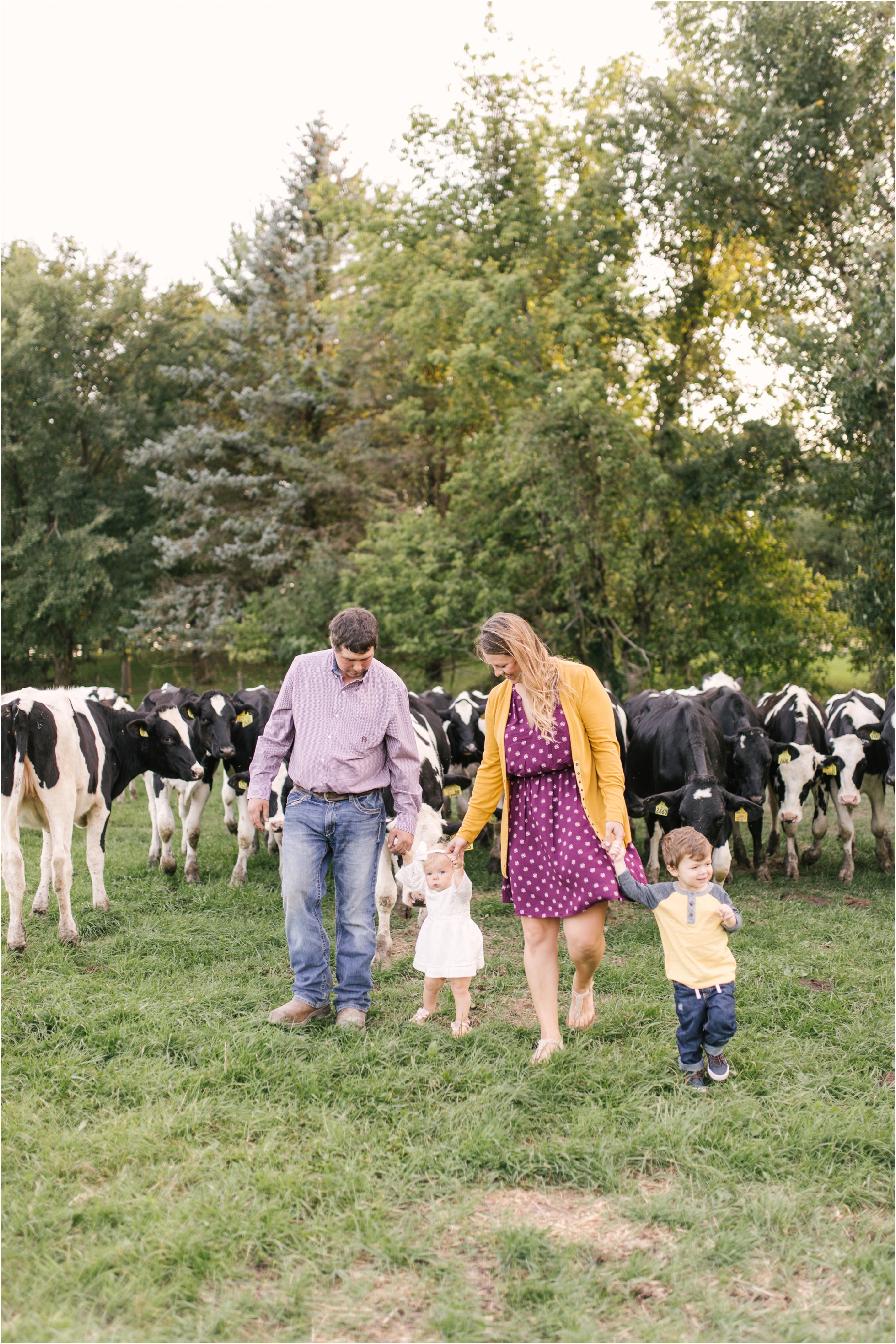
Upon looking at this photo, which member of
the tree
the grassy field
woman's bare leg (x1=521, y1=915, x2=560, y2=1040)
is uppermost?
the tree

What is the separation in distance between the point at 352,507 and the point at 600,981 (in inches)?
910

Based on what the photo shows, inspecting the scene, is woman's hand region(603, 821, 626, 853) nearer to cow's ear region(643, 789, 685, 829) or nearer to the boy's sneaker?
the boy's sneaker

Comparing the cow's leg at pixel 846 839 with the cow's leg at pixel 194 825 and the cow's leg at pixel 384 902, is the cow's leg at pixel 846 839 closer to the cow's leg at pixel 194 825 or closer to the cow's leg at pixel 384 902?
the cow's leg at pixel 384 902

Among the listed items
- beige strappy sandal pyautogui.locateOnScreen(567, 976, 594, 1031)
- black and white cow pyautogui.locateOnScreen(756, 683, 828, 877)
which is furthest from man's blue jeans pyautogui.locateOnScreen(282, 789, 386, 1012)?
black and white cow pyautogui.locateOnScreen(756, 683, 828, 877)

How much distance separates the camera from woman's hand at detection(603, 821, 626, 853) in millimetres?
4832

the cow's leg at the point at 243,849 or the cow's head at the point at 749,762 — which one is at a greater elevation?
the cow's head at the point at 749,762

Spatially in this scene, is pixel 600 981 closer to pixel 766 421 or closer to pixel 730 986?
pixel 730 986

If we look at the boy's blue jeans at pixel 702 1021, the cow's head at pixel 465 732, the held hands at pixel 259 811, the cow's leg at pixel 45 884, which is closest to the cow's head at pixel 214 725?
the cow's leg at pixel 45 884

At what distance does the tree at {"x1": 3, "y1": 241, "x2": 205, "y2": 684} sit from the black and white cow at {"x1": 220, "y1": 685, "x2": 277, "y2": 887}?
775 inches

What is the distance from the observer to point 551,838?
5016mm

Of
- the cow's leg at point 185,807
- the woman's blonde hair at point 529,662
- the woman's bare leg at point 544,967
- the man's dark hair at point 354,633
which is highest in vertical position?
the man's dark hair at point 354,633

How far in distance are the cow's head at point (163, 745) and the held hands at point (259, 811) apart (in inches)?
141

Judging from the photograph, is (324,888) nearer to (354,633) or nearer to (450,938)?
(450,938)

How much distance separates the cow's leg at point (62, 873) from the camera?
6.95 metres
